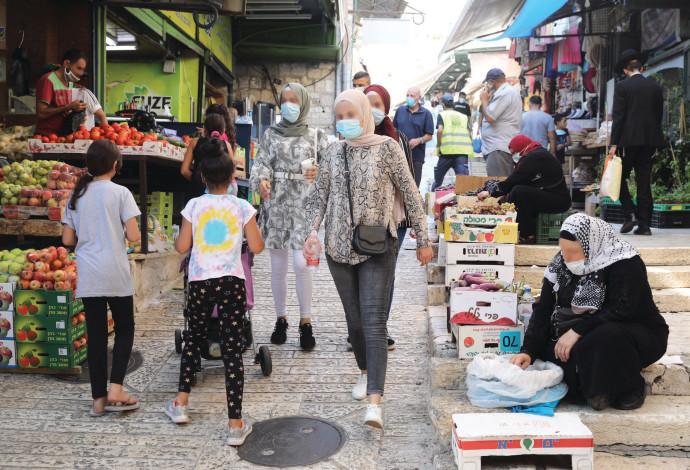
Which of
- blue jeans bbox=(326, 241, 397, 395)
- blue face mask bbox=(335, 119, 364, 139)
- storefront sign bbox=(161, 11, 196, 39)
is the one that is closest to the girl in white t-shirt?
→ blue jeans bbox=(326, 241, 397, 395)

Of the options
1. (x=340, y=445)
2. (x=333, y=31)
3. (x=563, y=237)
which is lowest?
(x=340, y=445)

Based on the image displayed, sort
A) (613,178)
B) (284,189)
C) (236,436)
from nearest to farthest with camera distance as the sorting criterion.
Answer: (236,436), (284,189), (613,178)

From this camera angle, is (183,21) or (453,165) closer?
(453,165)

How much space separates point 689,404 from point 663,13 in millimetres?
8390

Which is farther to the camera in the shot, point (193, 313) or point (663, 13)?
point (663, 13)

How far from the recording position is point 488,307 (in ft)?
13.6

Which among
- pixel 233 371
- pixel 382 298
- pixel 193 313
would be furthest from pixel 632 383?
pixel 193 313

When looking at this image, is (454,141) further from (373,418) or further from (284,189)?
(373,418)

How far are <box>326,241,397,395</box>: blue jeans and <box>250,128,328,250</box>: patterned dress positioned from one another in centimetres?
133

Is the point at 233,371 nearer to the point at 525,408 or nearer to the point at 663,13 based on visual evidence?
the point at 525,408

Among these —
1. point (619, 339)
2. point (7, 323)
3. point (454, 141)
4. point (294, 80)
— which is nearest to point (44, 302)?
point (7, 323)

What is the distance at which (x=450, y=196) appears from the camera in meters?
6.82

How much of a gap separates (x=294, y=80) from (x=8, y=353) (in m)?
12.7

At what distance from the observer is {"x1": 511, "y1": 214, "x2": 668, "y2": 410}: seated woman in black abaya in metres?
3.47
